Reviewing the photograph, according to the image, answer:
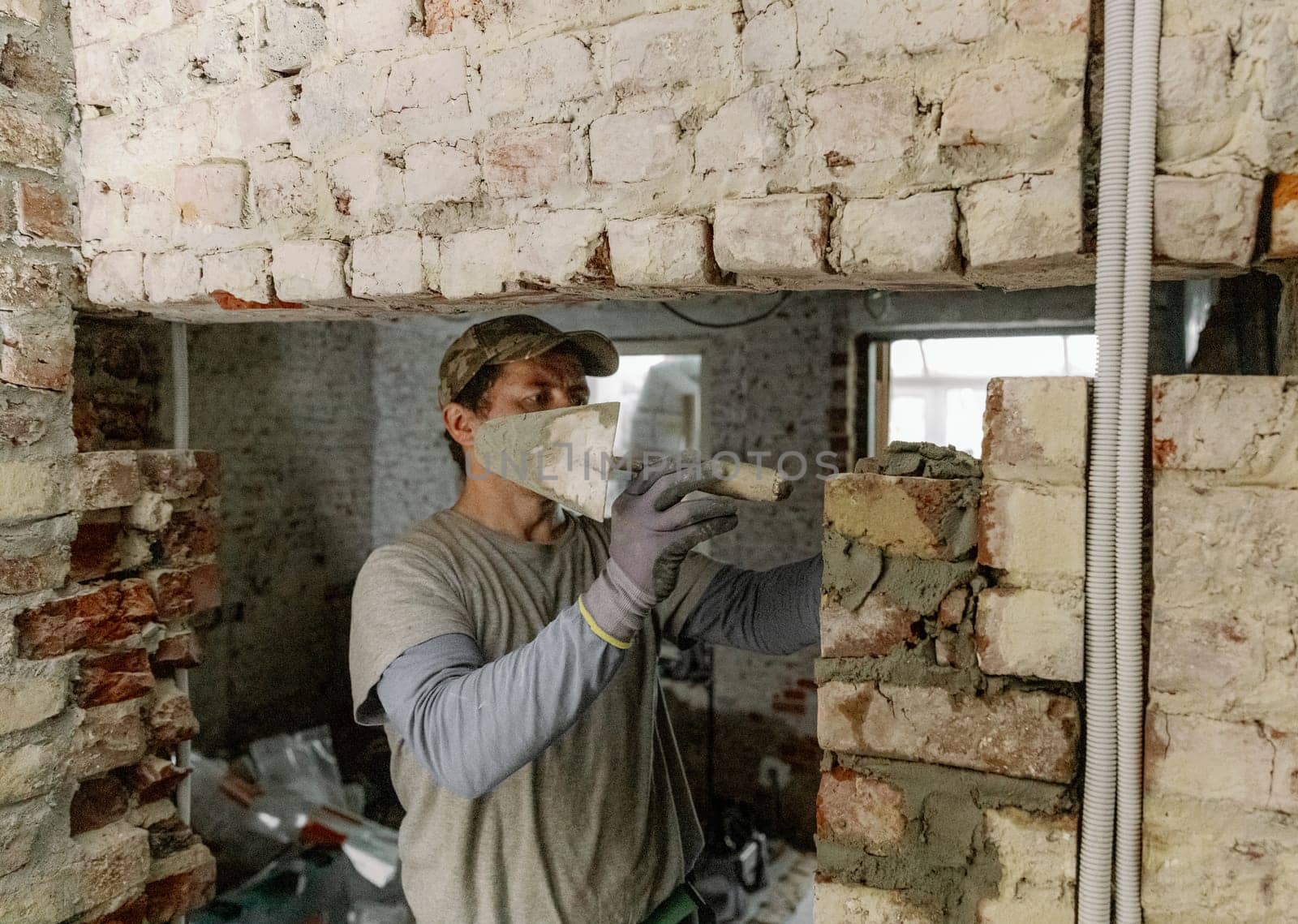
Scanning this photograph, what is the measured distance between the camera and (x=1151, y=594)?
87cm

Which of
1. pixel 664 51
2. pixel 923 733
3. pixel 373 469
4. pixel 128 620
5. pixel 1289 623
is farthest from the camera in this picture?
pixel 373 469

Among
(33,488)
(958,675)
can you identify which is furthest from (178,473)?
(958,675)

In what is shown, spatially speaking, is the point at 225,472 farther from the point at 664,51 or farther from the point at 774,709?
the point at 664,51

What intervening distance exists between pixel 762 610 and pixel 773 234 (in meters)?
0.92

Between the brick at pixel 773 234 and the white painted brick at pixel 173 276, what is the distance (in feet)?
3.01

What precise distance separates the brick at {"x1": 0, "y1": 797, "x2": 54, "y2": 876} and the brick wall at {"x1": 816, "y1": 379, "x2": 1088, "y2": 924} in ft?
4.36

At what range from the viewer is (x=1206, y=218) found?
0.83 metres

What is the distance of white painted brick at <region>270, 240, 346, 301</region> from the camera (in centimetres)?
132

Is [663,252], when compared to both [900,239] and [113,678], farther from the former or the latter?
[113,678]

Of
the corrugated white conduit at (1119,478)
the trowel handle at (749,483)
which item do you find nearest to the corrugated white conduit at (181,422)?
the trowel handle at (749,483)

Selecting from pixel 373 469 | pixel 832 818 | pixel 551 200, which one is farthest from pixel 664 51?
pixel 373 469

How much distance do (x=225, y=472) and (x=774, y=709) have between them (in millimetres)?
3291

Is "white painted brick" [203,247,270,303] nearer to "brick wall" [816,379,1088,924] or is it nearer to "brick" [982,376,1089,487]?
"brick wall" [816,379,1088,924]

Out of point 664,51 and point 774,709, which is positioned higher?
point 664,51
